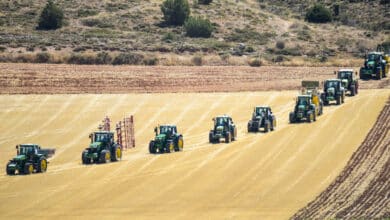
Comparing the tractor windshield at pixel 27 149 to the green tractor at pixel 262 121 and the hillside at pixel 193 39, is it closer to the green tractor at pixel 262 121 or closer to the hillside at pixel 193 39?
the green tractor at pixel 262 121

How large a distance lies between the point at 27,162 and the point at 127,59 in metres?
50.4

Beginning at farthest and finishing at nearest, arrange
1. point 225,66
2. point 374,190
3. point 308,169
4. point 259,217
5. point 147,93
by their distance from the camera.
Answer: point 225,66, point 147,93, point 308,169, point 374,190, point 259,217

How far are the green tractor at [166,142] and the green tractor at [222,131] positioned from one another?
3250mm

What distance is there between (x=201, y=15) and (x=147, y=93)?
162 ft

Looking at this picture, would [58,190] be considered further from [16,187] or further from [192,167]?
[192,167]

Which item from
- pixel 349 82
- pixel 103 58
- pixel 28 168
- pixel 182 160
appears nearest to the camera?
pixel 28 168

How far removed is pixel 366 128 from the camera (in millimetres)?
79625

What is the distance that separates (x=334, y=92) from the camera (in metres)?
89.1

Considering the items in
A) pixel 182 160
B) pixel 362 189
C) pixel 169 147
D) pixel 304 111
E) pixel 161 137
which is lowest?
pixel 362 189

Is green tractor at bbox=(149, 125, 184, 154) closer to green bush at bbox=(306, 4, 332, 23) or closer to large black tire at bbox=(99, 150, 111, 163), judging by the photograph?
large black tire at bbox=(99, 150, 111, 163)

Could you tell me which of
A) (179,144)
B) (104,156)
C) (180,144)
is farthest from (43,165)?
(180,144)

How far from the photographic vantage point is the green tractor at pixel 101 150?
6888 cm

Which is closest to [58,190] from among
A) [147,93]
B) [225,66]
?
[147,93]

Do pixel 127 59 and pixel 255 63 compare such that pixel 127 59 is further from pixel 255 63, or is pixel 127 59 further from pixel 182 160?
pixel 182 160
